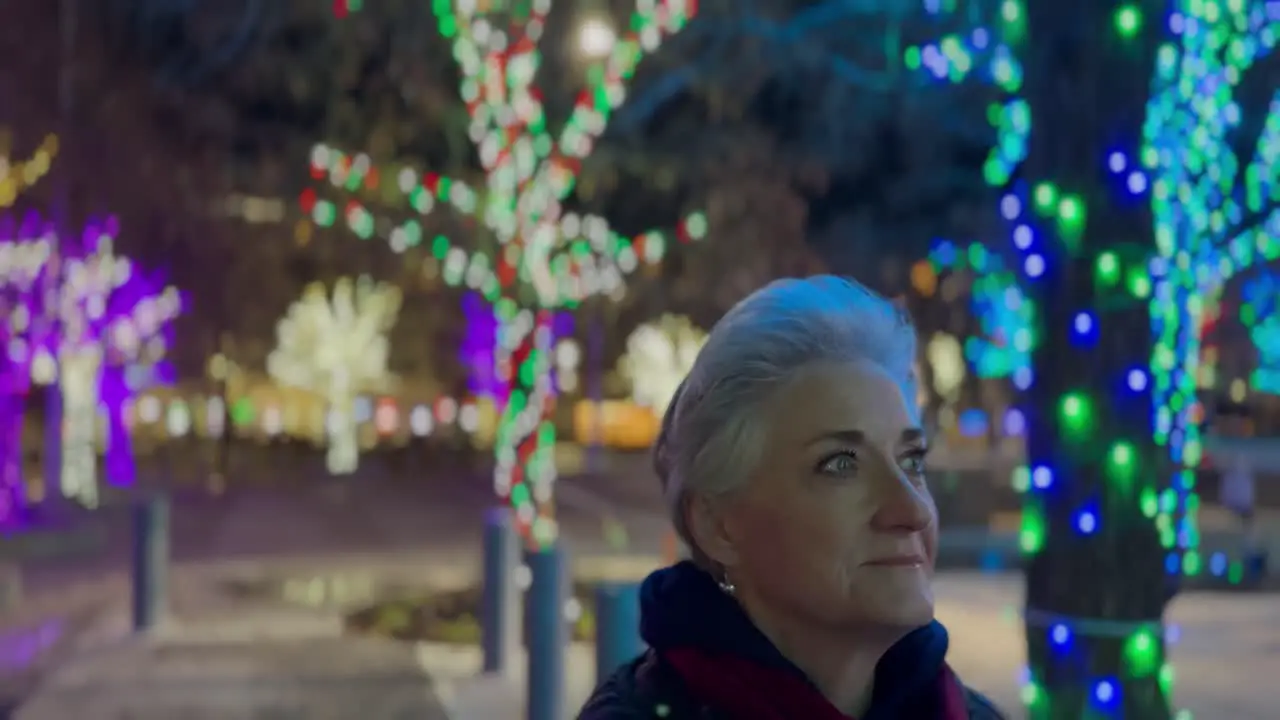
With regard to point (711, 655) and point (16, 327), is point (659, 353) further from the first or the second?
point (711, 655)

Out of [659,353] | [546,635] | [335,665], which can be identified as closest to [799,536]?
[546,635]

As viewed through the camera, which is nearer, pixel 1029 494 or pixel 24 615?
pixel 1029 494

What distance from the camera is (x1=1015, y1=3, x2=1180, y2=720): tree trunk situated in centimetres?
466

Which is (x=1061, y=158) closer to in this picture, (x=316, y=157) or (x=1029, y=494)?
(x=1029, y=494)

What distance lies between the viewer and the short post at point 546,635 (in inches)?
266

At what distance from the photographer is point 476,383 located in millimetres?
47500

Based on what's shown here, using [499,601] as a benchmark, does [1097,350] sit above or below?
above

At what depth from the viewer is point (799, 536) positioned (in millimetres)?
1923

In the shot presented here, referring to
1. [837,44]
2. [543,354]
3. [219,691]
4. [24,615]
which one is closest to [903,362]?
[219,691]

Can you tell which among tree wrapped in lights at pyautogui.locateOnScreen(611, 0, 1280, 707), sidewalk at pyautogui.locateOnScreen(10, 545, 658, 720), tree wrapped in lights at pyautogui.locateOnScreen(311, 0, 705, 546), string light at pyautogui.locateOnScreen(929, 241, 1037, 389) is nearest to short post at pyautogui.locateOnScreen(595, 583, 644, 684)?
→ tree wrapped in lights at pyautogui.locateOnScreen(611, 0, 1280, 707)

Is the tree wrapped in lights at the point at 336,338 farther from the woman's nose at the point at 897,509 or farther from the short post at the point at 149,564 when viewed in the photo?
the woman's nose at the point at 897,509

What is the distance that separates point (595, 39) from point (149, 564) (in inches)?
185

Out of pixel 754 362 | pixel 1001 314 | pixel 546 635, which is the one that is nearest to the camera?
pixel 754 362

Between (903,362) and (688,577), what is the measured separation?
412 millimetres
